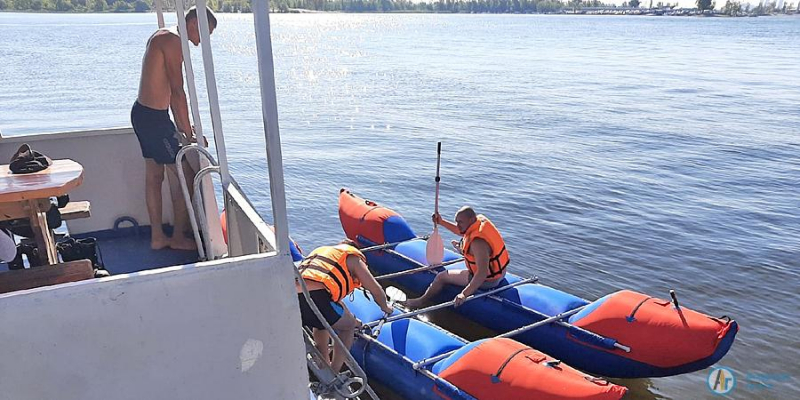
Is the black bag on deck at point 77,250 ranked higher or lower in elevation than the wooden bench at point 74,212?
lower

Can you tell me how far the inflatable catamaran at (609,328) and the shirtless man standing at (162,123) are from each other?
304 centimetres

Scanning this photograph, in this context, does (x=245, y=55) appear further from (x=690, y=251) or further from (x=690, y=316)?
(x=690, y=316)

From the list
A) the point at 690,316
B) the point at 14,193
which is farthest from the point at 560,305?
the point at 14,193

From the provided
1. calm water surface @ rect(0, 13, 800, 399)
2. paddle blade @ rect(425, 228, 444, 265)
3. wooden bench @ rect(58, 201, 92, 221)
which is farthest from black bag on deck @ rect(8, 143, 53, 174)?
calm water surface @ rect(0, 13, 800, 399)

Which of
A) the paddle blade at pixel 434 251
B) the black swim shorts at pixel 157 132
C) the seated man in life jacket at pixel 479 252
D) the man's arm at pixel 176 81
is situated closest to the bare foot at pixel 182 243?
the black swim shorts at pixel 157 132

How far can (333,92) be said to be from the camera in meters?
27.2

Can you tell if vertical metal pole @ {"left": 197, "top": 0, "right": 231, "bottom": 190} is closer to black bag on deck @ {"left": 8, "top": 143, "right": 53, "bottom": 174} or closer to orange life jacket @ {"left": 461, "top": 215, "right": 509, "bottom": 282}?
black bag on deck @ {"left": 8, "top": 143, "right": 53, "bottom": 174}

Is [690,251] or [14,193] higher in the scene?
[14,193]

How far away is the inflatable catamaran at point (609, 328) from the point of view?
5449 millimetres

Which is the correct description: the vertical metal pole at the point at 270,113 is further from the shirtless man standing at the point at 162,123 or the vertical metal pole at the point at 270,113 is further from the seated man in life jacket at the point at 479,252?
the seated man in life jacket at the point at 479,252

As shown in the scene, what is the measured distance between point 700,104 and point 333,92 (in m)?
14.5

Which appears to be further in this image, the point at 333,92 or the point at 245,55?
the point at 245,55

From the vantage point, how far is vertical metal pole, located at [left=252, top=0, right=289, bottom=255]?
2.28 meters

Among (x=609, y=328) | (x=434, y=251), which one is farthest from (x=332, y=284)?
(x=434, y=251)
